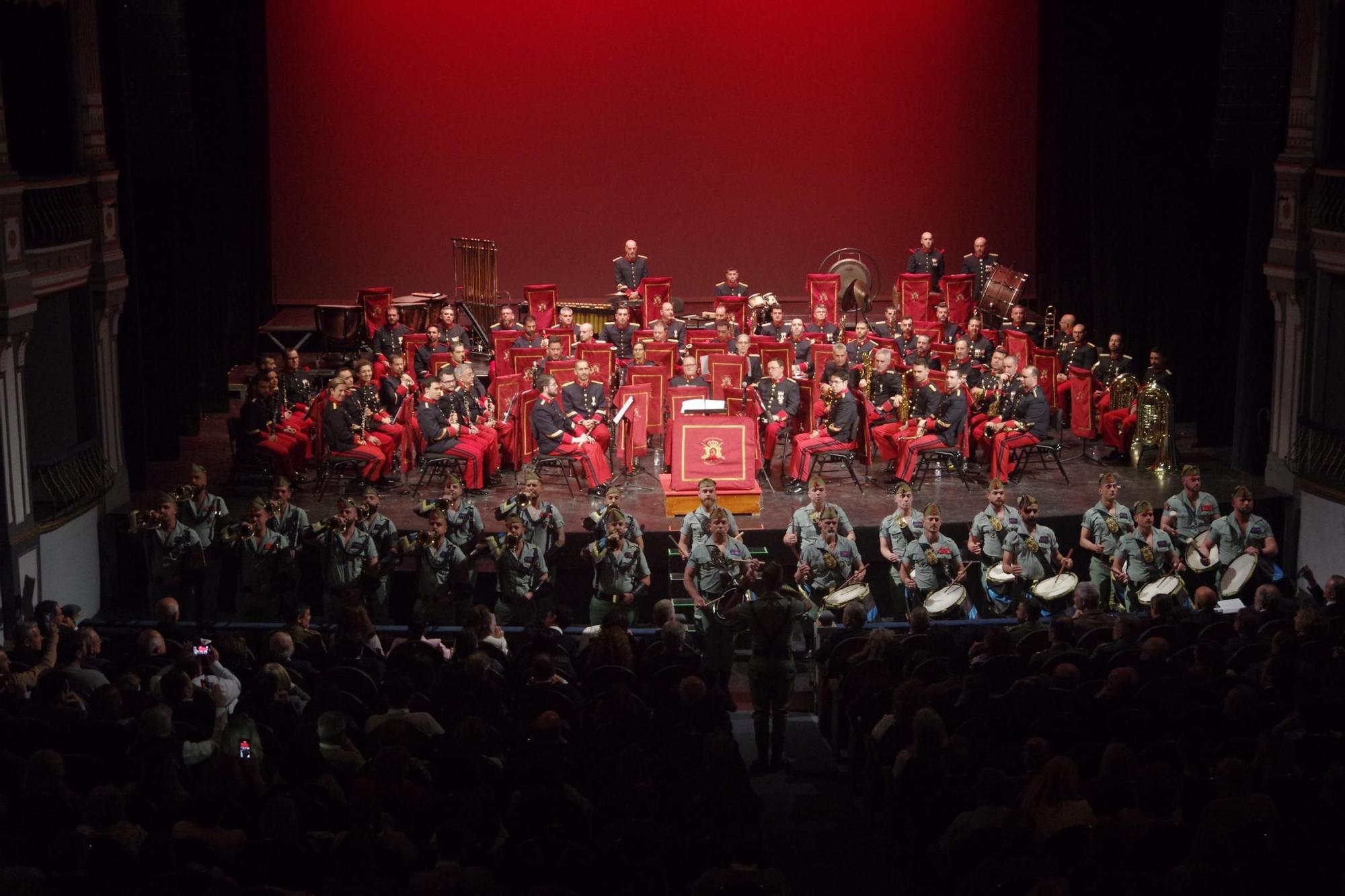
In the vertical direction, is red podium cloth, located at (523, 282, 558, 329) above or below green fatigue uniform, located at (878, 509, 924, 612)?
above

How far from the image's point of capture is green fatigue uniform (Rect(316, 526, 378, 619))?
12.4m

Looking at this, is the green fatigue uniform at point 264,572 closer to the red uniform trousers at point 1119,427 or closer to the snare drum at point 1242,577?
the snare drum at point 1242,577

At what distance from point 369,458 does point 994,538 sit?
5.54 m

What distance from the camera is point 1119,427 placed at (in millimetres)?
15914

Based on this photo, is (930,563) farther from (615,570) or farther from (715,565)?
(615,570)

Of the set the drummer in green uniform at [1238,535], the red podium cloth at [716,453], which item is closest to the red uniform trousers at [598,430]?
the red podium cloth at [716,453]

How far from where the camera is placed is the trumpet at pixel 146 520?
12594 millimetres

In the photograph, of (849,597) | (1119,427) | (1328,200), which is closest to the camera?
(849,597)

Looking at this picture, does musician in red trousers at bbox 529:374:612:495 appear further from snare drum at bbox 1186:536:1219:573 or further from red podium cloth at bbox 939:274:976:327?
red podium cloth at bbox 939:274:976:327

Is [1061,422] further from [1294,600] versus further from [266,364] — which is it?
[266,364]

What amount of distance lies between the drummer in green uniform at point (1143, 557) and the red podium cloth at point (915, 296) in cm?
744

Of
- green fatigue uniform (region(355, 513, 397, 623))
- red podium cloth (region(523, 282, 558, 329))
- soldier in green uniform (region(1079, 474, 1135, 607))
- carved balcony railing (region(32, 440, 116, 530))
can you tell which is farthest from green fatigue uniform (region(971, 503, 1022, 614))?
red podium cloth (region(523, 282, 558, 329))

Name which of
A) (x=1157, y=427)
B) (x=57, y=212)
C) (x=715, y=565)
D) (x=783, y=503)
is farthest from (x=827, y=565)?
(x=57, y=212)

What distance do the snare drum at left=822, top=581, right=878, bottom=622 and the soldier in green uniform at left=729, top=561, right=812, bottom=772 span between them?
6.42ft
